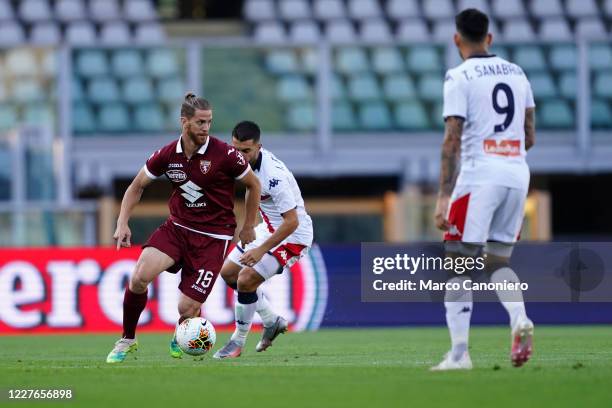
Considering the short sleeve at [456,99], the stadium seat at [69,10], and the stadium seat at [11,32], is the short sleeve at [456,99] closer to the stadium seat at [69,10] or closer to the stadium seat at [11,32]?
the stadium seat at [11,32]

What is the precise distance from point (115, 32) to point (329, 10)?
384 cm

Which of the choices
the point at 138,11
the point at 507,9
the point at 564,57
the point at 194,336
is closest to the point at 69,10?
the point at 138,11

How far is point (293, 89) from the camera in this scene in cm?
2023

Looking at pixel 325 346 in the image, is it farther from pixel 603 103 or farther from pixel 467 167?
pixel 603 103

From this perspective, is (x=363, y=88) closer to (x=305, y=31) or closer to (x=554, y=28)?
(x=305, y=31)

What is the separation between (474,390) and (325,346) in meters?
5.04

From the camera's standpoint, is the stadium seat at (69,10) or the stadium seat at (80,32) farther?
the stadium seat at (69,10)

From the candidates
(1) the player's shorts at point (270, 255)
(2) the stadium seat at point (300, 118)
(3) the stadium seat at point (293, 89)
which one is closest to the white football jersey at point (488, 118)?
(1) the player's shorts at point (270, 255)

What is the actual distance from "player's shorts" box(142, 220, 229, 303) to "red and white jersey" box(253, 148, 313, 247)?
623 millimetres

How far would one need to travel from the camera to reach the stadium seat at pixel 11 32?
75.1 feet

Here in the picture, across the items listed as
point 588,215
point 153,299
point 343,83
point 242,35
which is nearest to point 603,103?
point 588,215

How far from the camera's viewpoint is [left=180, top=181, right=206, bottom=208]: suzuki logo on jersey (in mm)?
9578

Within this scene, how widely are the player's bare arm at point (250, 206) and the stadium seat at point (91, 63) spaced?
11.6 m

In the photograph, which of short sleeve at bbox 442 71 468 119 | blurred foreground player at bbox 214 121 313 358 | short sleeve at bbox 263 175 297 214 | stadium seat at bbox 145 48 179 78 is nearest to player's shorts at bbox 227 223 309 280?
blurred foreground player at bbox 214 121 313 358
